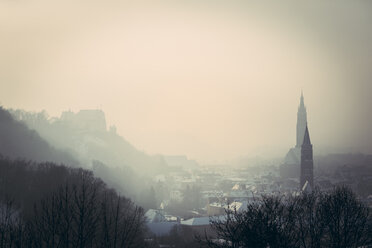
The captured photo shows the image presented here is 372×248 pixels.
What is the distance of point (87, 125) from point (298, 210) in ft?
503

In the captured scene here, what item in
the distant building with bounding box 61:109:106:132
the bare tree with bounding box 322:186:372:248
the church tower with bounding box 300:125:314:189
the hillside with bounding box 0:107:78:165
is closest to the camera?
the bare tree with bounding box 322:186:372:248

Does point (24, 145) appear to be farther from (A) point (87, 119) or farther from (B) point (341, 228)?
(A) point (87, 119)

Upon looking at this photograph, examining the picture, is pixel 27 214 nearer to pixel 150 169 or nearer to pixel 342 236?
pixel 342 236

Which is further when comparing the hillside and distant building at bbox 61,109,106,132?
distant building at bbox 61,109,106,132

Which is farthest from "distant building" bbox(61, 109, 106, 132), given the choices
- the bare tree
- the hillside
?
the bare tree

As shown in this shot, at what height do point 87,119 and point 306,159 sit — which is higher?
point 87,119

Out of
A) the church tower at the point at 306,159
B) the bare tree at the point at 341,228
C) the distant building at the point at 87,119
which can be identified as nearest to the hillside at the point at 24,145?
the church tower at the point at 306,159

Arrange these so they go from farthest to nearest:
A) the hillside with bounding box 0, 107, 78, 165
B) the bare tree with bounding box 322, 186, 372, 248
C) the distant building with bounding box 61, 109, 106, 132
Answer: the distant building with bounding box 61, 109, 106, 132 → the hillside with bounding box 0, 107, 78, 165 → the bare tree with bounding box 322, 186, 372, 248

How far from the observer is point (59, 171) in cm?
6888

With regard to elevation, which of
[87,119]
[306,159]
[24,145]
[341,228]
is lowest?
[341,228]

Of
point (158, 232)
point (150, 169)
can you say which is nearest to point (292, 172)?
point (150, 169)

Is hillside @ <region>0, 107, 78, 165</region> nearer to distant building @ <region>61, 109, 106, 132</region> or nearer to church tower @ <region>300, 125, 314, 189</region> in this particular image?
church tower @ <region>300, 125, 314, 189</region>

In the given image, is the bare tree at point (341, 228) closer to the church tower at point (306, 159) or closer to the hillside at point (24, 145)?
the hillside at point (24, 145)

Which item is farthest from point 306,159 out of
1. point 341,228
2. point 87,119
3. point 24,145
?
point 341,228
